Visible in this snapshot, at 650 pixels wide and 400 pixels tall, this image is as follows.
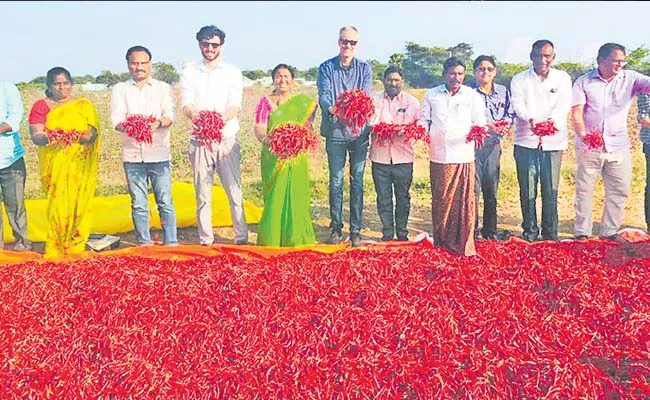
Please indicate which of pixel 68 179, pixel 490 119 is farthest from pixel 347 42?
pixel 68 179

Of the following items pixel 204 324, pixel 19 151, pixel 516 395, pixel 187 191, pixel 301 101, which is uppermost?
pixel 301 101

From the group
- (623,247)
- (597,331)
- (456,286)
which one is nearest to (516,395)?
(597,331)

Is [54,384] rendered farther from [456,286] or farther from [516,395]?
[456,286]

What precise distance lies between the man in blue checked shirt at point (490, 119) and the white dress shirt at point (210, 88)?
271 centimetres

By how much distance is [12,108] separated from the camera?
616cm

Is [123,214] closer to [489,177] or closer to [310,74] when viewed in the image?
[489,177]

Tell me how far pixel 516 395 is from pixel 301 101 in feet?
12.9

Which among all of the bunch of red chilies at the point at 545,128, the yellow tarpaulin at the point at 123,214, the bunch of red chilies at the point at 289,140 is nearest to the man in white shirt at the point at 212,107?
the bunch of red chilies at the point at 289,140

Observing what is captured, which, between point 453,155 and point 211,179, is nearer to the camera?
point 453,155

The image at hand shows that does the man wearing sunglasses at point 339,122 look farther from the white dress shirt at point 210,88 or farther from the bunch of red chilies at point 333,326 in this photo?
the bunch of red chilies at point 333,326

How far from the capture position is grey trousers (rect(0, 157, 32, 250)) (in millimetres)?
6285

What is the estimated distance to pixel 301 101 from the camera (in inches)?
246

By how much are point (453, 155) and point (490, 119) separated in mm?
1016

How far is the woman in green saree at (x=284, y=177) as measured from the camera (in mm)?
6184
